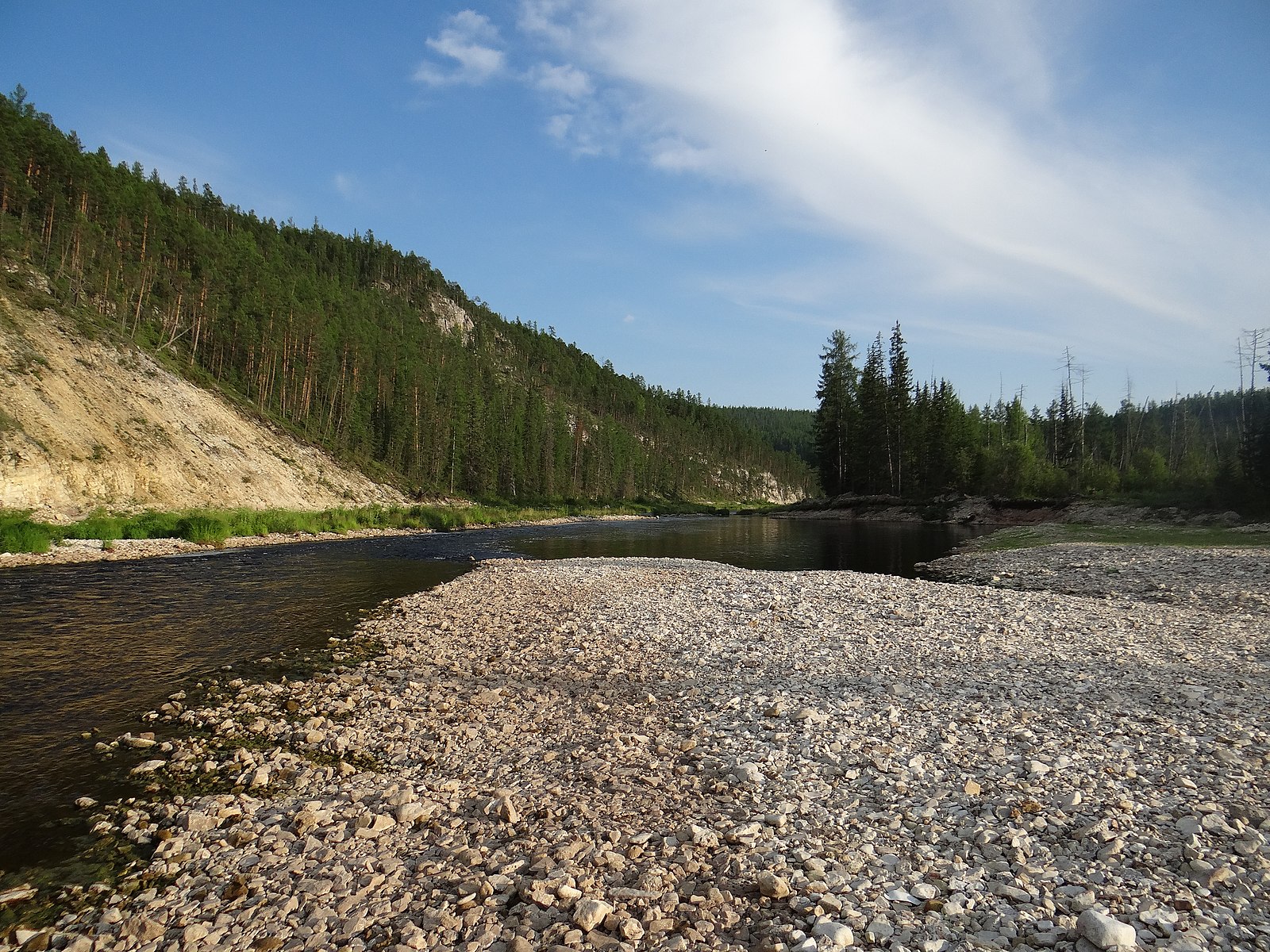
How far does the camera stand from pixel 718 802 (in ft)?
24.3

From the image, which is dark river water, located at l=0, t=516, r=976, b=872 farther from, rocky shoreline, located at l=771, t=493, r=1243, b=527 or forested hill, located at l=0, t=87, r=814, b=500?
forested hill, located at l=0, t=87, r=814, b=500

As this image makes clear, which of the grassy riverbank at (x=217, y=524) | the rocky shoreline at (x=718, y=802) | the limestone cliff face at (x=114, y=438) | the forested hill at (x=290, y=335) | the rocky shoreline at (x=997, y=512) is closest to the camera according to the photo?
the rocky shoreline at (x=718, y=802)

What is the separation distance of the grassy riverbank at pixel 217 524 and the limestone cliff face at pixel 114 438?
6.65 feet

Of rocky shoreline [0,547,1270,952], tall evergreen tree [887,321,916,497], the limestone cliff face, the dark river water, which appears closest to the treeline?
tall evergreen tree [887,321,916,497]

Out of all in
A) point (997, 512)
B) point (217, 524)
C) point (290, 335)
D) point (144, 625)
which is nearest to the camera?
point (144, 625)

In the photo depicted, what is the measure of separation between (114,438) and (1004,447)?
86308 millimetres

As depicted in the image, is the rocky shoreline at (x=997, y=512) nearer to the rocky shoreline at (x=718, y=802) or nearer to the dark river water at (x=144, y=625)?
the dark river water at (x=144, y=625)

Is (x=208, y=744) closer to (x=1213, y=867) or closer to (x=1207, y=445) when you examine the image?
(x=1213, y=867)

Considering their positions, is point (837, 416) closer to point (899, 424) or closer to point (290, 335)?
point (899, 424)

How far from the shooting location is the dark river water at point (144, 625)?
8.38 meters

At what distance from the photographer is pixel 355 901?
5.65 metres

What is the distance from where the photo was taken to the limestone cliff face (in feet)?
115

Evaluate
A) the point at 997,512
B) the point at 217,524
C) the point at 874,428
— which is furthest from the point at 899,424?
the point at 217,524

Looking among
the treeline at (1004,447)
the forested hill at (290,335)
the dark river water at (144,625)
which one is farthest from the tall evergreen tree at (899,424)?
the forested hill at (290,335)
